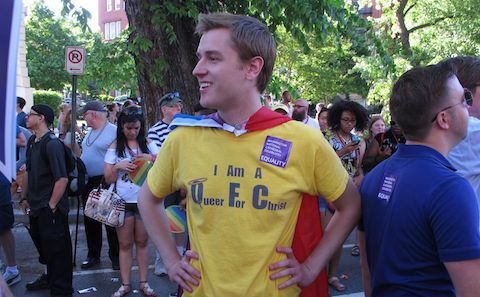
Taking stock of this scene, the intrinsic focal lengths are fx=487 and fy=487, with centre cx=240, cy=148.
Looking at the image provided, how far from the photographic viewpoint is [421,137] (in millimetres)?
1689

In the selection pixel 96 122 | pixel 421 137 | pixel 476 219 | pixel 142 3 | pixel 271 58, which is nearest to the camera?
pixel 476 219

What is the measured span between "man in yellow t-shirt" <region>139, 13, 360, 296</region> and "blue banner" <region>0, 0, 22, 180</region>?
0.70 m

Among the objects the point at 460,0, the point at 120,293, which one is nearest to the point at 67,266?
the point at 120,293

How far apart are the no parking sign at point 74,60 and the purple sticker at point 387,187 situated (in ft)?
28.6

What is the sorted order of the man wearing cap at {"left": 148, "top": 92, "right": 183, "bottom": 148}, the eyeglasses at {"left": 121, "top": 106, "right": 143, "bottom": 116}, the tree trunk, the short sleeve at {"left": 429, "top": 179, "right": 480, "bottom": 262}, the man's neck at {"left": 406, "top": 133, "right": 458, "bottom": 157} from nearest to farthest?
1. the short sleeve at {"left": 429, "top": 179, "right": 480, "bottom": 262}
2. the man's neck at {"left": 406, "top": 133, "right": 458, "bottom": 157}
3. the eyeglasses at {"left": 121, "top": 106, "right": 143, "bottom": 116}
4. the man wearing cap at {"left": 148, "top": 92, "right": 183, "bottom": 148}
5. the tree trunk

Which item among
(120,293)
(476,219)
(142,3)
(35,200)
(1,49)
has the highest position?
(142,3)

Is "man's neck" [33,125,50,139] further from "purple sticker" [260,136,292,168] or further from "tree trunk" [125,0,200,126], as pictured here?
"purple sticker" [260,136,292,168]

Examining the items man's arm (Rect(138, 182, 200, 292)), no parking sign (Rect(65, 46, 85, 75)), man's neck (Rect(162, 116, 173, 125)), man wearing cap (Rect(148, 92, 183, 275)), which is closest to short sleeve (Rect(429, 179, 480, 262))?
man's arm (Rect(138, 182, 200, 292))

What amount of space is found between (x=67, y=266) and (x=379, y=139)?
377 cm

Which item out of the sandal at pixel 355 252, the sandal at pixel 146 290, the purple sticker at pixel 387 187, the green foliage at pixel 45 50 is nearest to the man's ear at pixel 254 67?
the purple sticker at pixel 387 187

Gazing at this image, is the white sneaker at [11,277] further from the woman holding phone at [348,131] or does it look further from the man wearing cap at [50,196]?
the woman holding phone at [348,131]

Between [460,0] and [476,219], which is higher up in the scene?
[460,0]

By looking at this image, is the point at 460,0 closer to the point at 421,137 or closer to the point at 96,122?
the point at 96,122

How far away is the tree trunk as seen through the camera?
5.67 m
